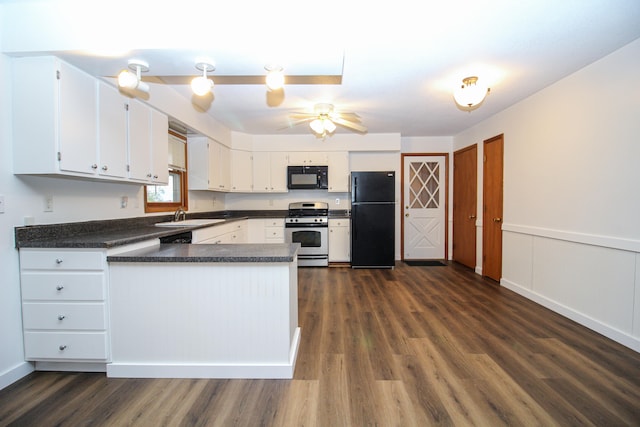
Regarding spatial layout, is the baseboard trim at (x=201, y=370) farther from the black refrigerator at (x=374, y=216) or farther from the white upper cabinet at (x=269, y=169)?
the white upper cabinet at (x=269, y=169)

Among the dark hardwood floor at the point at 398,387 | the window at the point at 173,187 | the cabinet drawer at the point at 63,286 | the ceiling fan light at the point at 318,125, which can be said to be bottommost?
the dark hardwood floor at the point at 398,387

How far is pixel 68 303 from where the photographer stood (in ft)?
6.03

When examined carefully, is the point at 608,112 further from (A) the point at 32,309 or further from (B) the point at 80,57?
(A) the point at 32,309

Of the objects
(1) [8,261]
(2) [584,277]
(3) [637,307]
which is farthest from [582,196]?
(1) [8,261]

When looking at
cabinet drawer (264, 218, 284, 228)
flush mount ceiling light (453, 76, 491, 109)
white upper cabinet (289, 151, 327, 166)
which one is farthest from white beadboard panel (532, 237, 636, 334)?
cabinet drawer (264, 218, 284, 228)

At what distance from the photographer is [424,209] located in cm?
550

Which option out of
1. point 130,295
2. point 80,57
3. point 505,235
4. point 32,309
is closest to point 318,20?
point 80,57

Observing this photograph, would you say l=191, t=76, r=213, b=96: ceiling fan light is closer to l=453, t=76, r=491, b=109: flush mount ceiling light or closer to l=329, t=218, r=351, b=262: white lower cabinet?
l=453, t=76, r=491, b=109: flush mount ceiling light

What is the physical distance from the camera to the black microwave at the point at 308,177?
16.5 feet

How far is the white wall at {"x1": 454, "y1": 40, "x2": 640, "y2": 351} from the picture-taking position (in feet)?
7.33

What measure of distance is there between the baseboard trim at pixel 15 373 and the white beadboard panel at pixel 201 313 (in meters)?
0.60

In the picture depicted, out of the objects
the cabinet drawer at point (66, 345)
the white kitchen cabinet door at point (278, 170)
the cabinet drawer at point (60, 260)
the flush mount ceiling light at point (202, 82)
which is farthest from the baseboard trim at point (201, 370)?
the white kitchen cabinet door at point (278, 170)

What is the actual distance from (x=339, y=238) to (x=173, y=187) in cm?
271

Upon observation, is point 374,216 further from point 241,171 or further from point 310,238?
point 241,171
